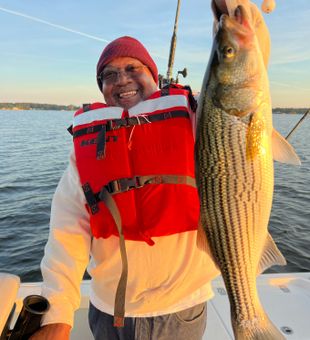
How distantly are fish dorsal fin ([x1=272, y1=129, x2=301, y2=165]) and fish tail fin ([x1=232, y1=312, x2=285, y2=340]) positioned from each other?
1.04 meters

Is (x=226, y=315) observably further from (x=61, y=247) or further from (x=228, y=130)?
(x=228, y=130)

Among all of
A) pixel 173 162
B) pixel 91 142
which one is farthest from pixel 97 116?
pixel 173 162

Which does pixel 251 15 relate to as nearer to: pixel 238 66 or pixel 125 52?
pixel 238 66

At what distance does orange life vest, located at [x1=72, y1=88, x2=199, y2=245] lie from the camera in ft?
8.18

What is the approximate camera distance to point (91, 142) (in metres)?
2.84

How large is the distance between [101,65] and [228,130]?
150 cm

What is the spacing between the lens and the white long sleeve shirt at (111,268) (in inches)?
98.8

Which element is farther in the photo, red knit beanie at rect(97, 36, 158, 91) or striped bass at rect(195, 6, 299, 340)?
red knit beanie at rect(97, 36, 158, 91)

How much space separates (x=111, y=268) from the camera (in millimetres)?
2629

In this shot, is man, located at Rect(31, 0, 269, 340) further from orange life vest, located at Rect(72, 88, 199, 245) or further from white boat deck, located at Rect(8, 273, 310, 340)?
white boat deck, located at Rect(8, 273, 310, 340)

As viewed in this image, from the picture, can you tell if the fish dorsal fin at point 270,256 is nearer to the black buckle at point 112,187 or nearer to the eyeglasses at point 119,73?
the black buckle at point 112,187

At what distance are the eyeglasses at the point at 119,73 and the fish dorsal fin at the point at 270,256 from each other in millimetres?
1715

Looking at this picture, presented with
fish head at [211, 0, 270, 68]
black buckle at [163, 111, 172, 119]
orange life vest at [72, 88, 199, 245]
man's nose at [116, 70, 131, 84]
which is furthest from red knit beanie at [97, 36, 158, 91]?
fish head at [211, 0, 270, 68]

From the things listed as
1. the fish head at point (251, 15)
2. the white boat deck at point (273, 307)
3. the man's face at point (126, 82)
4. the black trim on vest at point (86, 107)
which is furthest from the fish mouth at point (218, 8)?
the white boat deck at point (273, 307)
